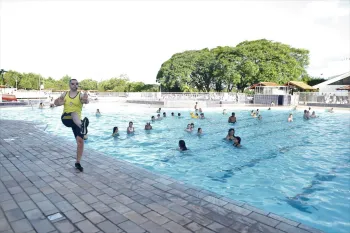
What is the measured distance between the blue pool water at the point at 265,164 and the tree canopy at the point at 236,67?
29.7 m

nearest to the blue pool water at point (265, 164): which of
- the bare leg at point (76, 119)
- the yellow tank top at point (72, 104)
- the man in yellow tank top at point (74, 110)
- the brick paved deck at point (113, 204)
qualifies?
the brick paved deck at point (113, 204)

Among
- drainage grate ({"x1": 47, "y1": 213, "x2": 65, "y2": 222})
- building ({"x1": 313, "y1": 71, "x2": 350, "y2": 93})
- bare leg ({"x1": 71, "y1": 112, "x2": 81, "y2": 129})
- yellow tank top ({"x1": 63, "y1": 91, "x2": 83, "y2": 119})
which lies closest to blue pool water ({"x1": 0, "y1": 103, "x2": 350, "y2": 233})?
bare leg ({"x1": 71, "y1": 112, "x2": 81, "y2": 129})

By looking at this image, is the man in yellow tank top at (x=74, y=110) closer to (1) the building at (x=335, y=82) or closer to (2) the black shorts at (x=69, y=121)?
(2) the black shorts at (x=69, y=121)

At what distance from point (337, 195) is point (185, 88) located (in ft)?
147

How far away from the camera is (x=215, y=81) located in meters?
51.5

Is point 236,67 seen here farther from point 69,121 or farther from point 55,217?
point 55,217

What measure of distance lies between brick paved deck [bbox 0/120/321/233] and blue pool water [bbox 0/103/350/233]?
222 cm

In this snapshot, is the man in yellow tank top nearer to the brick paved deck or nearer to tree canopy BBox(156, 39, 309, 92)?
the brick paved deck

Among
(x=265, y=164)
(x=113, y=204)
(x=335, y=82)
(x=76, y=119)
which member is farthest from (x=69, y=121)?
(x=335, y=82)

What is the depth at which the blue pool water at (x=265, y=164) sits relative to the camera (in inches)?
229

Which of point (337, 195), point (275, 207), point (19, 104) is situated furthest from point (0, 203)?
point (19, 104)

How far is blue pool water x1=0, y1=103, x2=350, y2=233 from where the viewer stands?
582 centimetres

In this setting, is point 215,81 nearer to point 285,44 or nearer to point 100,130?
point 285,44

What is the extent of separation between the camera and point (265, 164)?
8945mm
